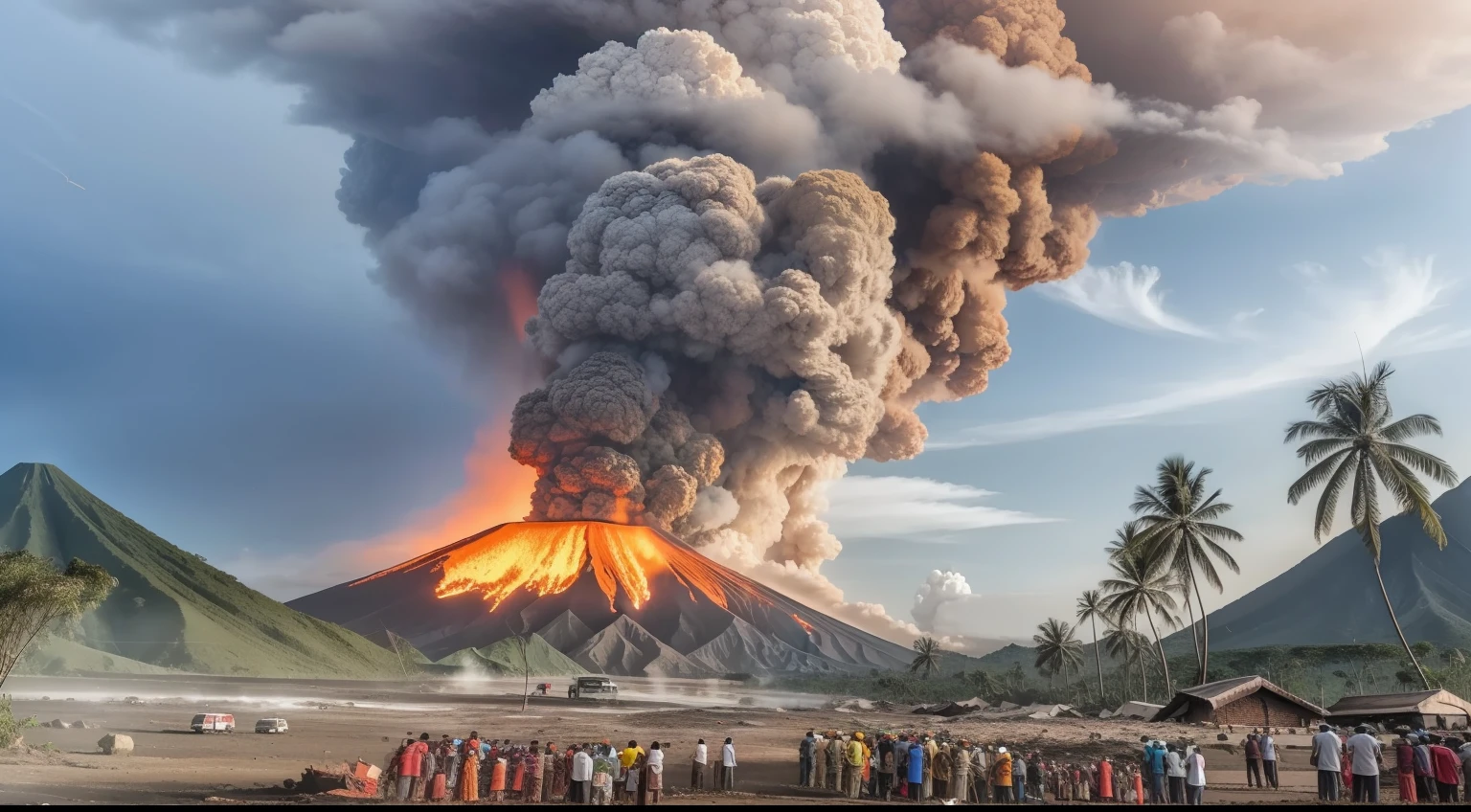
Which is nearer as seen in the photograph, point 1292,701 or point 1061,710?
point 1292,701

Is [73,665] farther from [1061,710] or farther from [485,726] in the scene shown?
[1061,710]

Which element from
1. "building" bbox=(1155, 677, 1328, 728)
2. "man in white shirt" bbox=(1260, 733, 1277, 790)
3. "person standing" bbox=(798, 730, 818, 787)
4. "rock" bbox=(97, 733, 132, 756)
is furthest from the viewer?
"building" bbox=(1155, 677, 1328, 728)

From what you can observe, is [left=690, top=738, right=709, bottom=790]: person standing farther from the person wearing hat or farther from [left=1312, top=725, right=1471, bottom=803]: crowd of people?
the person wearing hat

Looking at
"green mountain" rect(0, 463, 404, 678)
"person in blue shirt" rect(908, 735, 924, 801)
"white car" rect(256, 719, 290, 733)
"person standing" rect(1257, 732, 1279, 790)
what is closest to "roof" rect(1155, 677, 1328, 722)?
"person standing" rect(1257, 732, 1279, 790)

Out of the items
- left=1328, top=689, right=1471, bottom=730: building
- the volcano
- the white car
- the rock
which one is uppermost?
the volcano

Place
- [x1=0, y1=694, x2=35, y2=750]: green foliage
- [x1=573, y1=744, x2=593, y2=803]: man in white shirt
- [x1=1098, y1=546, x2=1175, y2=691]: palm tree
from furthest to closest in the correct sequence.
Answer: [x1=1098, y1=546, x2=1175, y2=691]: palm tree < [x1=0, y1=694, x2=35, y2=750]: green foliage < [x1=573, y1=744, x2=593, y2=803]: man in white shirt

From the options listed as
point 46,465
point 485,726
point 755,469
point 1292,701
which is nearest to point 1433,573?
point 755,469

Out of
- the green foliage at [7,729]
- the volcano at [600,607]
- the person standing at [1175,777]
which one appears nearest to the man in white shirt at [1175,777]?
the person standing at [1175,777]

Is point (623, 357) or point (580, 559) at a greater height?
point (623, 357)
